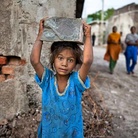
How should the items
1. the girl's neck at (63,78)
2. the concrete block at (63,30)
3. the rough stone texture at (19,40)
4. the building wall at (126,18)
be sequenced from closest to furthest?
1. the concrete block at (63,30)
2. the girl's neck at (63,78)
3. the rough stone texture at (19,40)
4. the building wall at (126,18)

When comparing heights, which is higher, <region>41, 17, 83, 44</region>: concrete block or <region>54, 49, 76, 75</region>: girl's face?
<region>41, 17, 83, 44</region>: concrete block

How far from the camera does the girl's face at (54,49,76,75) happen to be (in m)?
1.72

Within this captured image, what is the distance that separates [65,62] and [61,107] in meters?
0.34

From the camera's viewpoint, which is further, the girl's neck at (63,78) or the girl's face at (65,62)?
the girl's neck at (63,78)

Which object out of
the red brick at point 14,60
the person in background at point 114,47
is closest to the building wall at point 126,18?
the person in background at point 114,47

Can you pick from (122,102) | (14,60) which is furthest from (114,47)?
(14,60)

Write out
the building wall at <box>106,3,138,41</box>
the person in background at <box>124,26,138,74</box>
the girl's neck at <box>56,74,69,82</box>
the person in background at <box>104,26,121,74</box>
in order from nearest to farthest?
the girl's neck at <box>56,74,69,82</box> → the person in background at <box>104,26,121,74</box> → the person in background at <box>124,26,138,74</box> → the building wall at <box>106,3,138,41</box>

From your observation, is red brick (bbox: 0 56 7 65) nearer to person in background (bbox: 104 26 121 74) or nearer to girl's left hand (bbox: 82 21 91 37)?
girl's left hand (bbox: 82 21 91 37)

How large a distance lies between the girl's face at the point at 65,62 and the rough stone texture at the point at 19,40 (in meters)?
1.22

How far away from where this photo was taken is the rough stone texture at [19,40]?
2766 millimetres

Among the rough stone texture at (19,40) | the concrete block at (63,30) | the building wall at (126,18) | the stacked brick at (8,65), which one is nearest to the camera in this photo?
the concrete block at (63,30)

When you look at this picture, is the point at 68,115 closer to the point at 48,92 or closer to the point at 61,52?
the point at 48,92

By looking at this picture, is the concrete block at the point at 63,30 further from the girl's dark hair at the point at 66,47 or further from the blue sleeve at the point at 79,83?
the blue sleeve at the point at 79,83

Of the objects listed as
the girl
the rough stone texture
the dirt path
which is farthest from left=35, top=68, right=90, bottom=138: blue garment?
the dirt path
